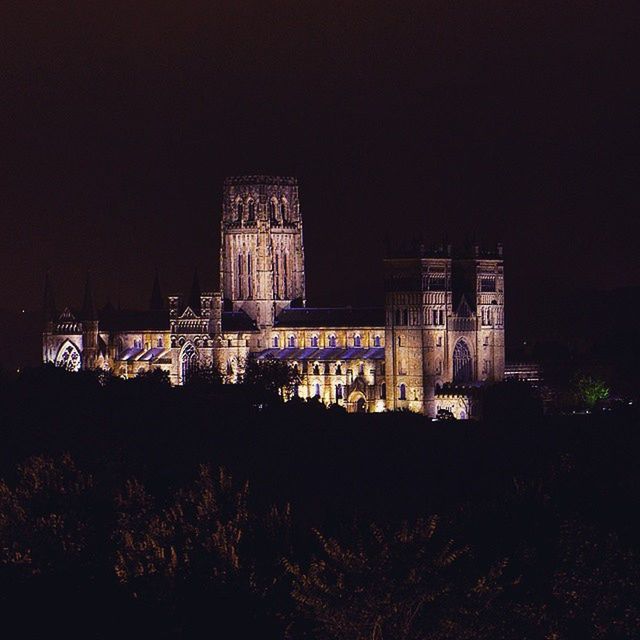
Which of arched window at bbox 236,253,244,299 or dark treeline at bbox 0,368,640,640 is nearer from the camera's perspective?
dark treeline at bbox 0,368,640,640

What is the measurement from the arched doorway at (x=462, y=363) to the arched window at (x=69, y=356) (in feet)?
90.9

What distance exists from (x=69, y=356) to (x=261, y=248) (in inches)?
570

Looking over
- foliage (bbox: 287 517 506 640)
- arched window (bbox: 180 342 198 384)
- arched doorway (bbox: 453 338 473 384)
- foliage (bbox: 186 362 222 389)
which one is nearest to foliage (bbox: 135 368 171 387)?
foliage (bbox: 186 362 222 389)

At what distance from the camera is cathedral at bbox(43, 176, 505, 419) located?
141 metres

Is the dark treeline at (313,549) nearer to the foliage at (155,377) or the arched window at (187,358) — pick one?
the foliage at (155,377)

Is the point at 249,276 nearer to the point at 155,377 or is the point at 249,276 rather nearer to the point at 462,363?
the point at 155,377

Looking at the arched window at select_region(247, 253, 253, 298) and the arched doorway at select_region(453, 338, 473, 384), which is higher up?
the arched window at select_region(247, 253, 253, 298)

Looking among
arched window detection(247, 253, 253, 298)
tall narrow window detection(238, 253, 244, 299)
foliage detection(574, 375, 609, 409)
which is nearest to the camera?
foliage detection(574, 375, 609, 409)

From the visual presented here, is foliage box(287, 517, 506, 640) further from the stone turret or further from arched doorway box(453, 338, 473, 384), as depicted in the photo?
the stone turret

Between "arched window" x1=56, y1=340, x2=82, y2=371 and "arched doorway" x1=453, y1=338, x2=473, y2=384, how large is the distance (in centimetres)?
2772

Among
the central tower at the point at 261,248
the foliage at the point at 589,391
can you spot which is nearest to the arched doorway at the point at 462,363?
the foliage at the point at 589,391

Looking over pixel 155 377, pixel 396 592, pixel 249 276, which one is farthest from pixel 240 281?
pixel 396 592

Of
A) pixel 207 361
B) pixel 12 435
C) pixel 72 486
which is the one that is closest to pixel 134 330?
pixel 207 361

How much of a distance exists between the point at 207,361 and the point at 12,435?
146 feet
